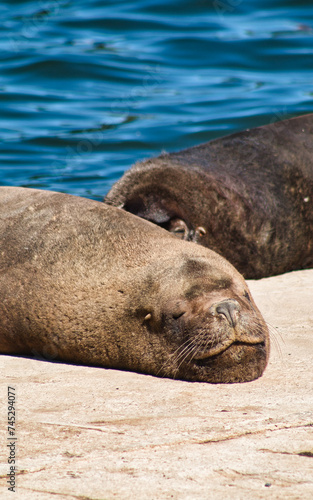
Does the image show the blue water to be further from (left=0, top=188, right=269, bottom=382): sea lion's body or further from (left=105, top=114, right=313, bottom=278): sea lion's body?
(left=0, top=188, right=269, bottom=382): sea lion's body

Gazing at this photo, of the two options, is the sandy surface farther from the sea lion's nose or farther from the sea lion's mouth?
the sea lion's nose

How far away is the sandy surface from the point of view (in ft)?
9.07

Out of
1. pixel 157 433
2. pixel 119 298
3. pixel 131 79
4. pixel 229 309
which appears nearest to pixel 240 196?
pixel 119 298

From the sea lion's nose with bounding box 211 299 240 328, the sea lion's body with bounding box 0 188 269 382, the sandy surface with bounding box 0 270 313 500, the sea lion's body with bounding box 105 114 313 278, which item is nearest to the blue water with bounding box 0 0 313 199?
the sea lion's body with bounding box 105 114 313 278

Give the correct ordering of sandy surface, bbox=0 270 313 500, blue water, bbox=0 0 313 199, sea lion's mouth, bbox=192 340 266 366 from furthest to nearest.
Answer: blue water, bbox=0 0 313 199 → sea lion's mouth, bbox=192 340 266 366 → sandy surface, bbox=0 270 313 500

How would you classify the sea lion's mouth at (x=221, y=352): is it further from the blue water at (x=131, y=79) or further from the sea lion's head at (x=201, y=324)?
the blue water at (x=131, y=79)

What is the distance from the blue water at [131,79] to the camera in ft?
40.1

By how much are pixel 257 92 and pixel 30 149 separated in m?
5.14

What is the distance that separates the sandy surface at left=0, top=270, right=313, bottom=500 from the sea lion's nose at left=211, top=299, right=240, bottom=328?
1.11 feet

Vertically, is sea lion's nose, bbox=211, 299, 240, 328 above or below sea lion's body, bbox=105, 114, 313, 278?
above

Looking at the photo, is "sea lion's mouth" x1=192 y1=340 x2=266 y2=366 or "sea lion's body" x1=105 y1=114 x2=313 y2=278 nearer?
"sea lion's mouth" x1=192 y1=340 x2=266 y2=366


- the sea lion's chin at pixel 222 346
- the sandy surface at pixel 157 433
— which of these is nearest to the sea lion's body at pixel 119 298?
the sea lion's chin at pixel 222 346

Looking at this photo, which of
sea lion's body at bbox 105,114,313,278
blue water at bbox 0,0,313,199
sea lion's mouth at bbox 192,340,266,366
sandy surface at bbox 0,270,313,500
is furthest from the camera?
blue water at bbox 0,0,313,199

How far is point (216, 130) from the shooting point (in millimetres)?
12875
